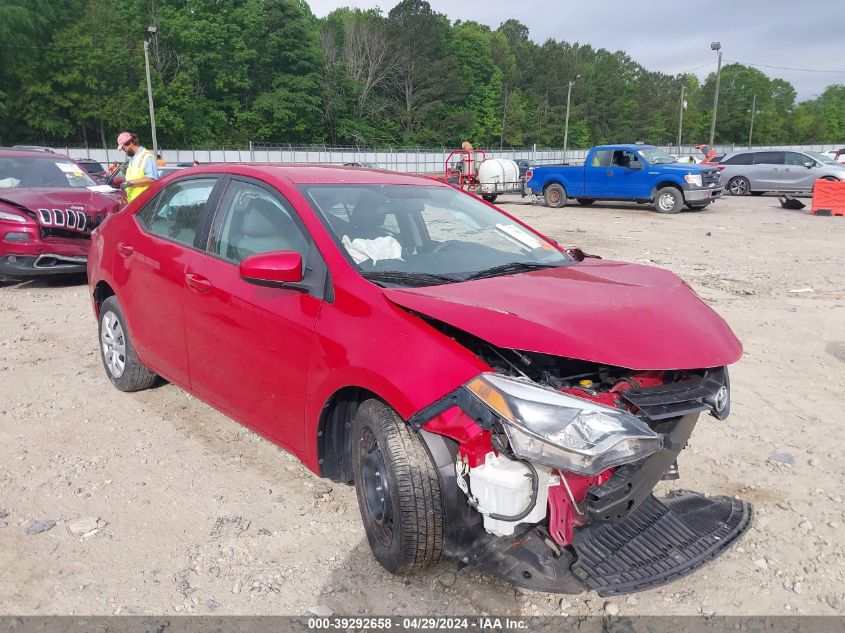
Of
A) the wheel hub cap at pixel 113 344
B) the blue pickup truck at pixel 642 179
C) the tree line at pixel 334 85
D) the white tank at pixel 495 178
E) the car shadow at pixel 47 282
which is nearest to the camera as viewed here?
the wheel hub cap at pixel 113 344

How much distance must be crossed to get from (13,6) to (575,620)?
5914cm

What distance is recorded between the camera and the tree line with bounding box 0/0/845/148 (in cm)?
5212

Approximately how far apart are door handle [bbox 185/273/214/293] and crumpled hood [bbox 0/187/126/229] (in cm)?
482

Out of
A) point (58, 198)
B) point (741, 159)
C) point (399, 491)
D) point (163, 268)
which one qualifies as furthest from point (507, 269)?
point (741, 159)

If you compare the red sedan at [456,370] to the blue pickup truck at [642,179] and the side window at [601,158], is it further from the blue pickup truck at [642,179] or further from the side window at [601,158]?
the side window at [601,158]

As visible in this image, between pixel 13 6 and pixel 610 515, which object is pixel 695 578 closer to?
pixel 610 515

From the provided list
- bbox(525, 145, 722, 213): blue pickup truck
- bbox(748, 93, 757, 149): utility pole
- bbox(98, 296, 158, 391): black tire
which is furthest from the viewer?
bbox(748, 93, 757, 149): utility pole

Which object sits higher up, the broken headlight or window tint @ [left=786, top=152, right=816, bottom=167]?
window tint @ [left=786, top=152, right=816, bottom=167]

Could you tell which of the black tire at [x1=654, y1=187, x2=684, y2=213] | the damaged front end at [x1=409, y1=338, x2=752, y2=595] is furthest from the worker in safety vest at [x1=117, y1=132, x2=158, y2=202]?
the black tire at [x1=654, y1=187, x2=684, y2=213]

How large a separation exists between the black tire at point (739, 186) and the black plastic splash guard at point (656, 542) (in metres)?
22.5

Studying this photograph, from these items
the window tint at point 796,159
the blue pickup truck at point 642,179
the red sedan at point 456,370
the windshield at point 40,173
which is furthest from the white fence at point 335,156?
the red sedan at point 456,370

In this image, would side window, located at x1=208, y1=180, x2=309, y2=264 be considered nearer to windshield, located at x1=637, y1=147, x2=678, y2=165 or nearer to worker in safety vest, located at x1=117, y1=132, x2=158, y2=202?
worker in safety vest, located at x1=117, y1=132, x2=158, y2=202

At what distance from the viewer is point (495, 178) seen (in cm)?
2256

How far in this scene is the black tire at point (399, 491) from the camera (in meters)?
2.59
